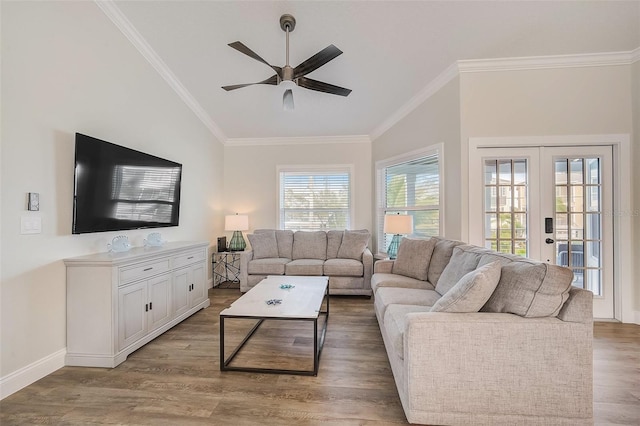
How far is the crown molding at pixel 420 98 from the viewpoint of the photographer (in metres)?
3.40

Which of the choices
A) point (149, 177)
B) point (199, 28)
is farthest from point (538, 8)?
point (149, 177)

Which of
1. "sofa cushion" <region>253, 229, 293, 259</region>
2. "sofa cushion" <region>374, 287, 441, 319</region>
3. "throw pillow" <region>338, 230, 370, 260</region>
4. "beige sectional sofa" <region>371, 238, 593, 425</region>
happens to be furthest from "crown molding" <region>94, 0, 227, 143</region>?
"beige sectional sofa" <region>371, 238, 593, 425</region>

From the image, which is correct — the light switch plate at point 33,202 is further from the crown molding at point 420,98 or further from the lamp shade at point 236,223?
the crown molding at point 420,98

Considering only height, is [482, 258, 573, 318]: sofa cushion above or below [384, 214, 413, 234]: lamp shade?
below

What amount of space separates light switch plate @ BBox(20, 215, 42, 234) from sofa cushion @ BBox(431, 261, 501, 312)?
299 centimetres

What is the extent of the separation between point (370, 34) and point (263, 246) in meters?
3.39

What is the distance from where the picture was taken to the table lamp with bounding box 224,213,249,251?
16.5 ft

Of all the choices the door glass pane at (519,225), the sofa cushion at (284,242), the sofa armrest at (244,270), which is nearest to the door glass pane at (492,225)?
the door glass pane at (519,225)

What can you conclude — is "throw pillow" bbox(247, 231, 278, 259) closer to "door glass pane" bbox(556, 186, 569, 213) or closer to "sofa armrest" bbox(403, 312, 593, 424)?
"sofa armrest" bbox(403, 312, 593, 424)

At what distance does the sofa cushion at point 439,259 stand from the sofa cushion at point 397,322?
0.75 metres

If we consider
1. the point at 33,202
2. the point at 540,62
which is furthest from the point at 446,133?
Answer: the point at 33,202

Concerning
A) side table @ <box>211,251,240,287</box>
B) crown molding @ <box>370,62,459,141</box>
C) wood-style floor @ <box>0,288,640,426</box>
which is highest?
crown molding @ <box>370,62,459,141</box>

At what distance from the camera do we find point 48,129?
89.9 inches

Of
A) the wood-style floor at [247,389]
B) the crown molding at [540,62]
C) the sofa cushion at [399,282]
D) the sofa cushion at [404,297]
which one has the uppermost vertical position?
the crown molding at [540,62]
